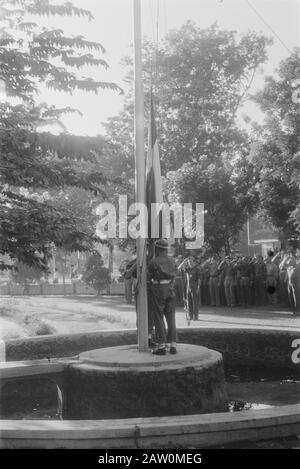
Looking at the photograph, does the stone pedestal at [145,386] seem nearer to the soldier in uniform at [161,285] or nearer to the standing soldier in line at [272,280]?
the soldier in uniform at [161,285]

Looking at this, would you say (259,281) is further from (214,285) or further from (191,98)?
(191,98)

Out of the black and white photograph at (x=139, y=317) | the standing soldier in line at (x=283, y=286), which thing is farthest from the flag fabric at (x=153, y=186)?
the standing soldier in line at (x=283, y=286)

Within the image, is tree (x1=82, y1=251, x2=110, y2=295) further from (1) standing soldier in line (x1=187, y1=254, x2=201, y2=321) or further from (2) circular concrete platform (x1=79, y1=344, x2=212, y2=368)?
(2) circular concrete platform (x1=79, y1=344, x2=212, y2=368)

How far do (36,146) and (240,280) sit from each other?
41.6 ft

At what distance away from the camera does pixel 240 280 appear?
20234mm

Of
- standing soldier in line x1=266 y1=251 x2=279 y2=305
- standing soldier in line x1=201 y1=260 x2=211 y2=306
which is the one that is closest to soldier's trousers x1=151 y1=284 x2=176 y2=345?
standing soldier in line x1=266 y1=251 x2=279 y2=305

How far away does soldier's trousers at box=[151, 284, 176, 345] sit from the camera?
741cm

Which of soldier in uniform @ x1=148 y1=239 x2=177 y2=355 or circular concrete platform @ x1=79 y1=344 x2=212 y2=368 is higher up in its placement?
soldier in uniform @ x1=148 y1=239 x2=177 y2=355

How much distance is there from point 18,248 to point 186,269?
9.22m

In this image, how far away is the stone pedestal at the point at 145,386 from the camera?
6.17m

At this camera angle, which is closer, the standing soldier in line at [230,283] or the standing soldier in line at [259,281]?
the standing soldier in line at [259,281]

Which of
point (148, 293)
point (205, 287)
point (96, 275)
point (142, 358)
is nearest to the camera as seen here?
point (142, 358)

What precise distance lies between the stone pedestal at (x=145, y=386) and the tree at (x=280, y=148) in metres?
13.2

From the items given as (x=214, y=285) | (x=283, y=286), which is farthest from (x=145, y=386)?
(x=214, y=285)
